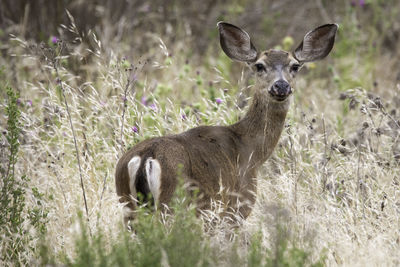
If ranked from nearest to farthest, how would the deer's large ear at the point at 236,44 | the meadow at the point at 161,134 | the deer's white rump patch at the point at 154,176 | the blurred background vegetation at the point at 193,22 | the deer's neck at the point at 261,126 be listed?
1. the meadow at the point at 161,134
2. the deer's white rump patch at the point at 154,176
3. the deer's neck at the point at 261,126
4. the deer's large ear at the point at 236,44
5. the blurred background vegetation at the point at 193,22

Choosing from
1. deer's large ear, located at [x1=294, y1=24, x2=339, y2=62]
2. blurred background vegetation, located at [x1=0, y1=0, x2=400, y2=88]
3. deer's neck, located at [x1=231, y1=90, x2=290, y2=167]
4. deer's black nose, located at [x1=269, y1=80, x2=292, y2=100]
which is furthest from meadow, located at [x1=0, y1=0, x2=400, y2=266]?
deer's large ear, located at [x1=294, y1=24, x2=339, y2=62]

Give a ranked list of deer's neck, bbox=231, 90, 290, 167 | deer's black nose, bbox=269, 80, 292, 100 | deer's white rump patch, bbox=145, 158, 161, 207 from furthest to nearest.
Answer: deer's neck, bbox=231, 90, 290, 167, deer's black nose, bbox=269, 80, 292, 100, deer's white rump patch, bbox=145, 158, 161, 207

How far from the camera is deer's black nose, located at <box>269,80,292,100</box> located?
483 cm

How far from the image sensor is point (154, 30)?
1010cm

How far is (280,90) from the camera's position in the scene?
4836 millimetres

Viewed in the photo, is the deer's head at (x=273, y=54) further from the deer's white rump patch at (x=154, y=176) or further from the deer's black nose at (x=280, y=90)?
the deer's white rump patch at (x=154, y=176)

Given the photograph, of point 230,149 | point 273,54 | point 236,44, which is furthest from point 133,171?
point 236,44

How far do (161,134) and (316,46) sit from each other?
1.44m

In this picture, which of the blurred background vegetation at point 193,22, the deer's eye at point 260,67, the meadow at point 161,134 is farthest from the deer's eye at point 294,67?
the blurred background vegetation at point 193,22

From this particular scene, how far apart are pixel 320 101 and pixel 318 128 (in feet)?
4.61

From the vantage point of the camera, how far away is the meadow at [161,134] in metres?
3.39

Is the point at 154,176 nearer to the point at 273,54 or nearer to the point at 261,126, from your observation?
the point at 261,126

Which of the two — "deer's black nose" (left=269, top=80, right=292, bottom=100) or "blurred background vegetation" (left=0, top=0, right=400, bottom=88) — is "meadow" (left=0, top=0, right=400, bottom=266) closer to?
"blurred background vegetation" (left=0, top=0, right=400, bottom=88)

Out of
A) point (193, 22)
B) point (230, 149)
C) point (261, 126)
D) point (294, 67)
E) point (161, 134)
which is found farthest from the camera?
point (193, 22)
